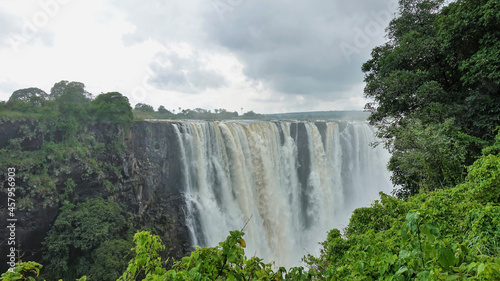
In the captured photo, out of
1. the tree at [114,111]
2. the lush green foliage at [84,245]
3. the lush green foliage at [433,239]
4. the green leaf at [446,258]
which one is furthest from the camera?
the tree at [114,111]

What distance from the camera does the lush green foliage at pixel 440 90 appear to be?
19.5 feet

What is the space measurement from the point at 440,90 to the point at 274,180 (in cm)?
1455

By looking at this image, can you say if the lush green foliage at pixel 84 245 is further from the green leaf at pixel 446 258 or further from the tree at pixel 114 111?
the green leaf at pixel 446 258

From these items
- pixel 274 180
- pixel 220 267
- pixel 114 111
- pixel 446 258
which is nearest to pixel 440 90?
pixel 446 258

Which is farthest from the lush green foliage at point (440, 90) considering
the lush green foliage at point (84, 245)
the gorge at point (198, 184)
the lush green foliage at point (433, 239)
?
the lush green foliage at point (84, 245)

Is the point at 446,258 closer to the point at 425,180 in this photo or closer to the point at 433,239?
the point at 433,239

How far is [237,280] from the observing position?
1683 millimetres

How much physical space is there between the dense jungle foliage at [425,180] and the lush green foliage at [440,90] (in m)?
0.03

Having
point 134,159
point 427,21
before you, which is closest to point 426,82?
point 427,21

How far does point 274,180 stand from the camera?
2036 centimetres

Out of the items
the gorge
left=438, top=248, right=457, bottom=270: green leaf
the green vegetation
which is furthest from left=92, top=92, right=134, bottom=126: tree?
left=438, top=248, right=457, bottom=270: green leaf

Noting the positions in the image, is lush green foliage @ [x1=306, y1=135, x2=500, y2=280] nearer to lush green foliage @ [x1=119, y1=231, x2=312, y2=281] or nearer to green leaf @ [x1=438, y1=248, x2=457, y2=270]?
green leaf @ [x1=438, y1=248, x2=457, y2=270]

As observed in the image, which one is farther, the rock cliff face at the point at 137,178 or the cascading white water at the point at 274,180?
the cascading white water at the point at 274,180

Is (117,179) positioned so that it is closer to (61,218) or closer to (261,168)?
(61,218)
